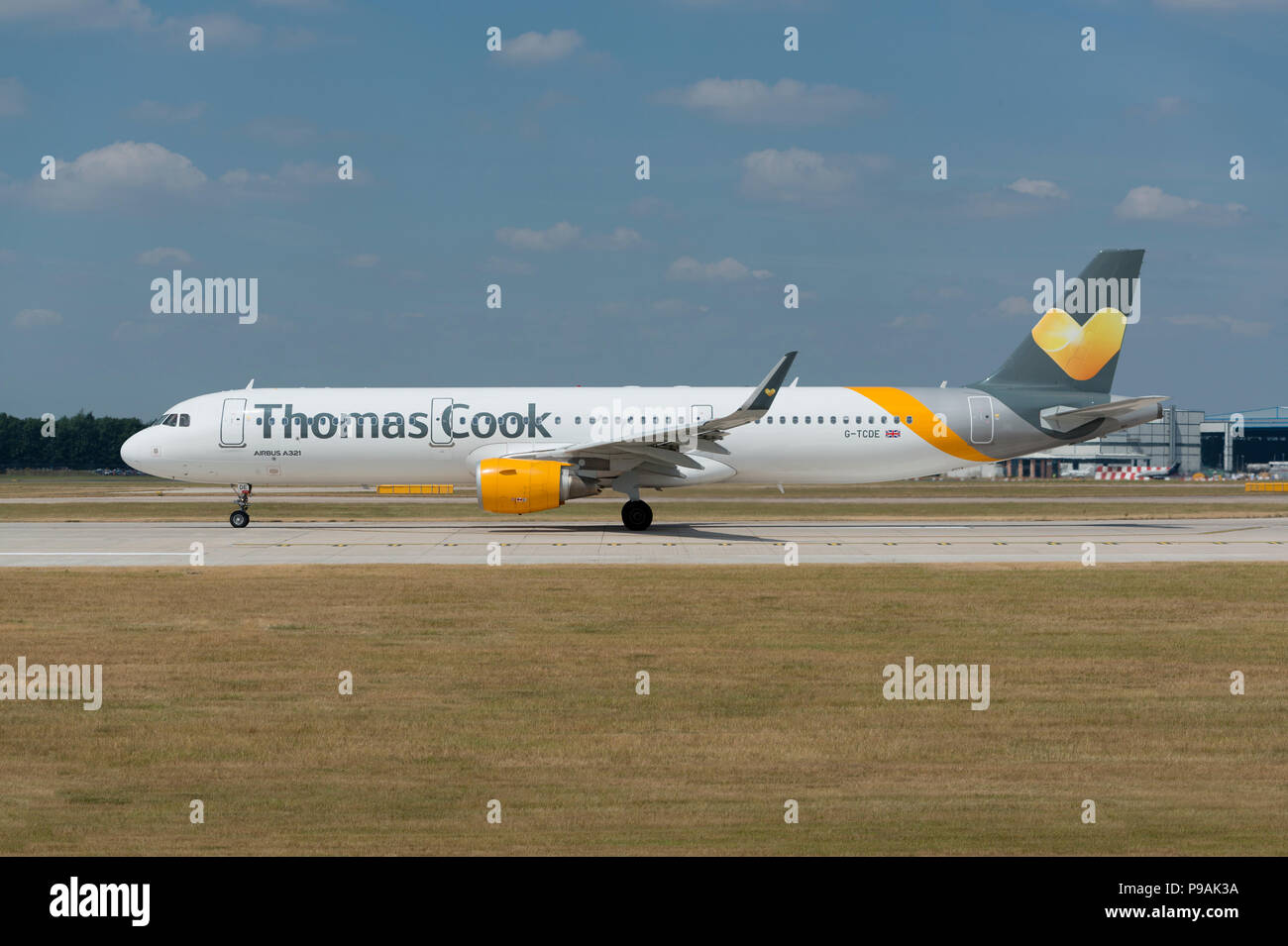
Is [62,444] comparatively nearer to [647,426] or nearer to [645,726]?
[647,426]

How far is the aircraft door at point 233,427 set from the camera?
1415 inches

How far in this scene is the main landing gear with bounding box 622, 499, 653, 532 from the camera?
34.3 m

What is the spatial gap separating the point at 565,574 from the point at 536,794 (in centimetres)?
1329

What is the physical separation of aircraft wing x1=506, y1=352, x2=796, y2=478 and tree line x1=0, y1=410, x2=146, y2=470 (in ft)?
425

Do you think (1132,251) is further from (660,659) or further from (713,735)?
(713,735)

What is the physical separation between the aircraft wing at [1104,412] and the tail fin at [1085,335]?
1.14 meters

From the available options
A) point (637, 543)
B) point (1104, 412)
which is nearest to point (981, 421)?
point (1104, 412)

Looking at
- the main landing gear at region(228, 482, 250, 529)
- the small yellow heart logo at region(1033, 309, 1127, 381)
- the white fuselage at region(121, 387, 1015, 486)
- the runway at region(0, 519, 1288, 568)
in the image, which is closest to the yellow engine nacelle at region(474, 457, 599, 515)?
the runway at region(0, 519, 1288, 568)

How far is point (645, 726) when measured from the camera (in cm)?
1105

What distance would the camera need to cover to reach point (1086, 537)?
103 feet

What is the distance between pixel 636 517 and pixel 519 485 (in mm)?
4352

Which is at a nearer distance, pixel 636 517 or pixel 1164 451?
pixel 636 517

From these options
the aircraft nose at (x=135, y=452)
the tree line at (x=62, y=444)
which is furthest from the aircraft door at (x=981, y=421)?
the tree line at (x=62, y=444)
